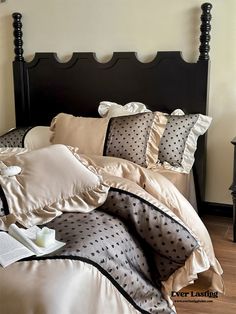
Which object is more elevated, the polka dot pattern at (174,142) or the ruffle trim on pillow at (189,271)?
the polka dot pattern at (174,142)

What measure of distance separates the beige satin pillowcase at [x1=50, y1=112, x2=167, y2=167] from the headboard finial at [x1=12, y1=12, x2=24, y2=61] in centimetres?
102

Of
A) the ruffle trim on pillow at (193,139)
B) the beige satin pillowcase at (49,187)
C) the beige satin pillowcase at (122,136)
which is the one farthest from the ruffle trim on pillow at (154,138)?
the beige satin pillowcase at (49,187)

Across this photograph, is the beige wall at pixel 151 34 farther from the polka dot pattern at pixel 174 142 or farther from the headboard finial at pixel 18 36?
the polka dot pattern at pixel 174 142

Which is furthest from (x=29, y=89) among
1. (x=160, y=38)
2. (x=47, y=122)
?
(x=160, y=38)

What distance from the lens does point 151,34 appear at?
3121 millimetres

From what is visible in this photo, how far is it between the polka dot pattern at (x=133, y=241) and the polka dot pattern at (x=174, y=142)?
943 mm

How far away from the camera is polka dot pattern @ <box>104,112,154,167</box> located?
2.66 m

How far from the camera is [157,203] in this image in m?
1.92

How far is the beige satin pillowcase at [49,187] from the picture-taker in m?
1.68

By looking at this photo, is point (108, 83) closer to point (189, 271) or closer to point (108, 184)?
point (108, 184)

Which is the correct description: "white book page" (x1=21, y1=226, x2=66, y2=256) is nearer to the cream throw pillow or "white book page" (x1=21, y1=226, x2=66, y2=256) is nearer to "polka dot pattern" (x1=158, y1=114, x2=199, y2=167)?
the cream throw pillow

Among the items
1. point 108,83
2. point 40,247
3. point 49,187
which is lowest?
point 40,247

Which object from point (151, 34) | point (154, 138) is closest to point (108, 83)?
point (151, 34)

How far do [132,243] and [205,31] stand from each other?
1730mm
